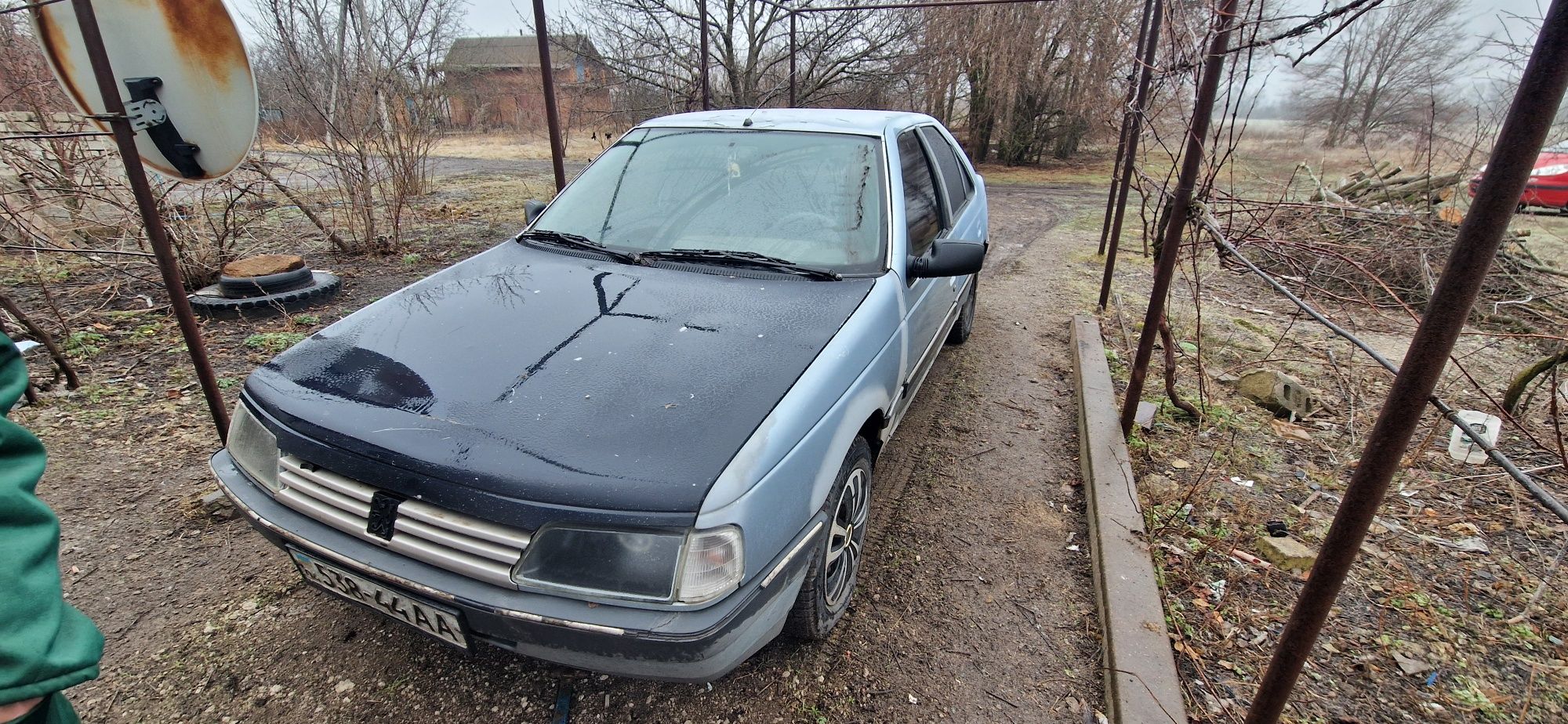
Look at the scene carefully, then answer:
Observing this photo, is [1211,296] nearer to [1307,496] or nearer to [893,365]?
[1307,496]

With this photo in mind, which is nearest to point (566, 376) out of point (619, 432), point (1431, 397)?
point (619, 432)

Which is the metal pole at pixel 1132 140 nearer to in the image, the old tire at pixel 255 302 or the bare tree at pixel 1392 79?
the bare tree at pixel 1392 79

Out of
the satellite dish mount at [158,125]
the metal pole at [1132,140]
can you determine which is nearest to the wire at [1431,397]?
the metal pole at [1132,140]

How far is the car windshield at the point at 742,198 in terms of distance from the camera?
2736 millimetres

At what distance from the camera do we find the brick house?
43.9 ft

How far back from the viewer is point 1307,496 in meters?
3.06

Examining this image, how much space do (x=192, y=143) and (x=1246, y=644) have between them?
4002 mm

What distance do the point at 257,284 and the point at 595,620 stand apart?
5023 millimetres

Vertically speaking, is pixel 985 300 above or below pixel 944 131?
below

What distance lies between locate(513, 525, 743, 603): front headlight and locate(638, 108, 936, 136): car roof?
2.20m

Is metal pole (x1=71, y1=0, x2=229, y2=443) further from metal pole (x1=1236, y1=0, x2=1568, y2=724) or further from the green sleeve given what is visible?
metal pole (x1=1236, y1=0, x2=1568, y2=724)

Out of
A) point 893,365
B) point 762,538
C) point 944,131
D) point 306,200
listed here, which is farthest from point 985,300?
point 306,200

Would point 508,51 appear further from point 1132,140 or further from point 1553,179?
point 1553,179

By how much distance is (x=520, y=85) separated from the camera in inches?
1019
